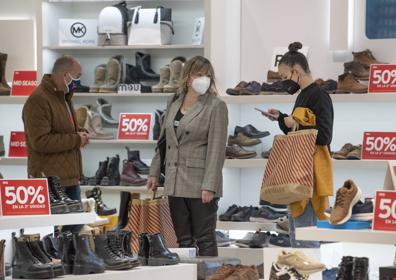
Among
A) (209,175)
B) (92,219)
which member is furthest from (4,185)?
(209,175)

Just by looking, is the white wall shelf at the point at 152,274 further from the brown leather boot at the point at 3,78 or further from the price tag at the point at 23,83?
the brown leather boot at the point at 3,78

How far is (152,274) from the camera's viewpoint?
172 inches

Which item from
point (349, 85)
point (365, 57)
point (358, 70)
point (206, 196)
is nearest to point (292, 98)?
point (349, 85)

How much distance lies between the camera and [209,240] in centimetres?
584

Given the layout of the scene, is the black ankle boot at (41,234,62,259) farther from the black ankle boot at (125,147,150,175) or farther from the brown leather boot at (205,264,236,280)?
the black ankle boot at (125,147,150,175)

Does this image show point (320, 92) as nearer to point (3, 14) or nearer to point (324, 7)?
point (324, 7)

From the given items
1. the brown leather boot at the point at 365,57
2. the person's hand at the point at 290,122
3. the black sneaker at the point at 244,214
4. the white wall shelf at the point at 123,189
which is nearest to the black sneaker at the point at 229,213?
the black sneaker at the point at 244,214

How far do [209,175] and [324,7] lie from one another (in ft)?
8.49

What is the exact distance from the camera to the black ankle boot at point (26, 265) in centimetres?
405

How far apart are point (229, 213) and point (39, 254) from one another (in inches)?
141

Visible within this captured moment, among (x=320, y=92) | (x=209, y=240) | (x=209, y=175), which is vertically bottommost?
(x=209, y=240)

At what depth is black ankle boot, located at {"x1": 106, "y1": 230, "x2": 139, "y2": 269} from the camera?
14.3 feet

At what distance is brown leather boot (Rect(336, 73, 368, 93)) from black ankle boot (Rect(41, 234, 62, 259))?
3487 millimetres

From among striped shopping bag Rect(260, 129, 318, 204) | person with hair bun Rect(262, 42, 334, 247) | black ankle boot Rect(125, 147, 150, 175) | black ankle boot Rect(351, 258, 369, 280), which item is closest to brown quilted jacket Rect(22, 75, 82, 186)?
striped shopping bag Rect(260, 129, 318, 204)
